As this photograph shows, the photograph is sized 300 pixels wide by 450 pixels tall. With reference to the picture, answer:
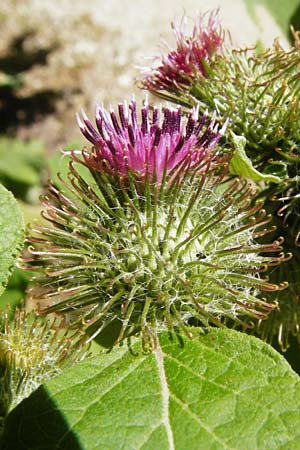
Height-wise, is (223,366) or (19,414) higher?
(19,414)

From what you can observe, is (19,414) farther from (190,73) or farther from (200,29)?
(200,29)

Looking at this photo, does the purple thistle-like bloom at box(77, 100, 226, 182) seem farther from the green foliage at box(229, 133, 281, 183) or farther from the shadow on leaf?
the shadow on leaf

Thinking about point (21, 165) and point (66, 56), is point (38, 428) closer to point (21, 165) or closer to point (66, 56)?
point (21, 165)

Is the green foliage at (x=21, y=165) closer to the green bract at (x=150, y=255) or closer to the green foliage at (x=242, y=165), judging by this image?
the green bract at (x=150, y=255)

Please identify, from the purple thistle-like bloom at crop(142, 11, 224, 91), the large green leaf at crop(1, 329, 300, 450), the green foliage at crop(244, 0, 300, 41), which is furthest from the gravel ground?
the large green leaf at crop(1, 329, 300, 450)

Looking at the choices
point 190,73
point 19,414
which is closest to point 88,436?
point 19,414

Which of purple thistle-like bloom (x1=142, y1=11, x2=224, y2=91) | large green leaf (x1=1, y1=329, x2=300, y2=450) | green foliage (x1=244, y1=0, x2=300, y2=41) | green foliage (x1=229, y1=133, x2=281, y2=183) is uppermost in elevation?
green foliage (x1=244, y1=0, x2=300, y2=41)
